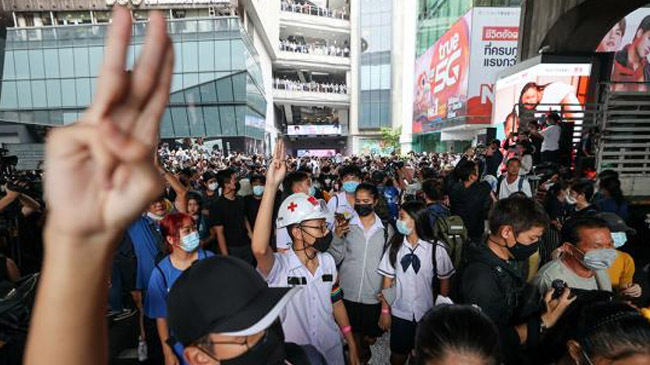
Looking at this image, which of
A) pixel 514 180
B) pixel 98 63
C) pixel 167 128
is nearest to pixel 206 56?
pixel 167 128

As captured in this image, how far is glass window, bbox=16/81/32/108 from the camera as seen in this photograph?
28859 mm

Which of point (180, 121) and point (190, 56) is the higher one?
point (190, 56)

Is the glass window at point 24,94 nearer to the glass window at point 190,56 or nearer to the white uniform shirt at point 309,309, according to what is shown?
the glass window at point 190,56

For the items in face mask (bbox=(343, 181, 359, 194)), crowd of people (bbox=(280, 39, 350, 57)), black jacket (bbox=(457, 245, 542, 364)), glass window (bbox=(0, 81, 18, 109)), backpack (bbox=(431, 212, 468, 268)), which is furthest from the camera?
crowd of people (bbox=(280, 39, 350, 57))

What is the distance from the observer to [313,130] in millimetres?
48312

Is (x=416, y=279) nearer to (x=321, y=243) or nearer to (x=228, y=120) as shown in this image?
(x=321, y=243)

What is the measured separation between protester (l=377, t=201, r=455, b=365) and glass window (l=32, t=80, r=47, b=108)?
37019 millimetres

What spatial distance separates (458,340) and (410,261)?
1.44 m

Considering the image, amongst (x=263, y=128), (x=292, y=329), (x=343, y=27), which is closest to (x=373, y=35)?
(x=343, y=27)

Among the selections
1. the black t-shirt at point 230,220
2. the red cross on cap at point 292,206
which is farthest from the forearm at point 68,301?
the black t-shirt at point 230,220

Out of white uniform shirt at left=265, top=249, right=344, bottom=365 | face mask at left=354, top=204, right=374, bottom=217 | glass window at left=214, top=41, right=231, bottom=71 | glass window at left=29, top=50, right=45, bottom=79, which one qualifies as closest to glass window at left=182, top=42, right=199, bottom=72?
glass window at left=214, top=41, right=231, bottom=71

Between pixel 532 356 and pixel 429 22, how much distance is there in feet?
128

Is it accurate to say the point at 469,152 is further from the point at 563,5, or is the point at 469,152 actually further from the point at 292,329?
the point at 292,329

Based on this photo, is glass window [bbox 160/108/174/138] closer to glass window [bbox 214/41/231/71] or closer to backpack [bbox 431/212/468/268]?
glass window [bbox 214/41/231/71]
